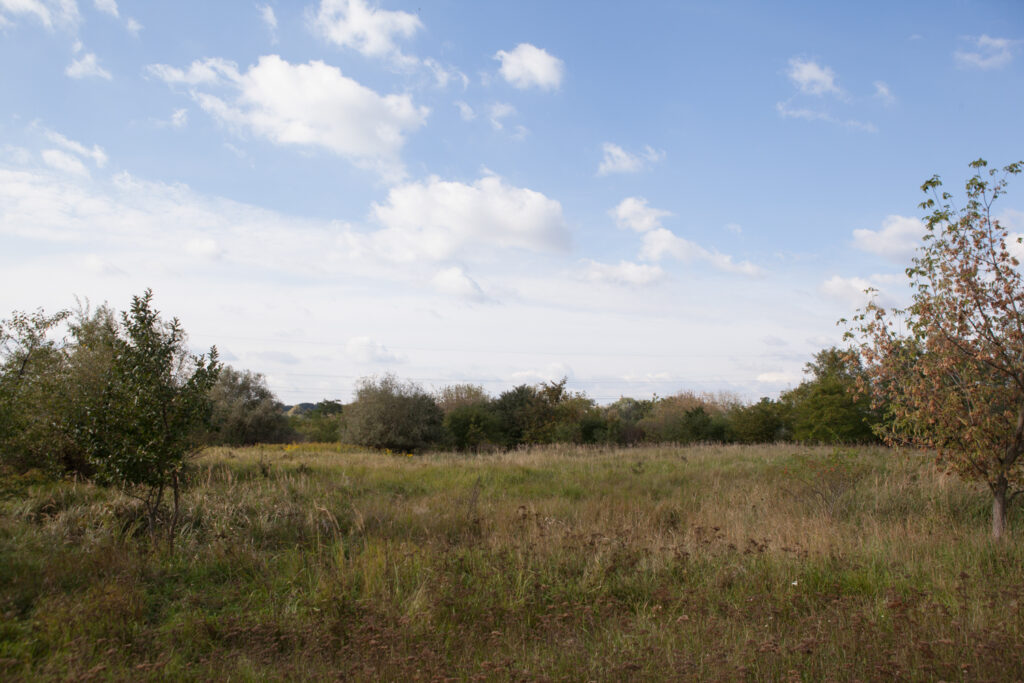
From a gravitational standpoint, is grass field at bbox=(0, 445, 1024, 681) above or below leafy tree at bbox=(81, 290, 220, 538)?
below

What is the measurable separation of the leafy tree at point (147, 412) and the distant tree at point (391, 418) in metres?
24.4

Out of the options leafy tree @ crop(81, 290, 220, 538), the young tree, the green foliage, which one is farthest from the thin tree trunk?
the green foliage

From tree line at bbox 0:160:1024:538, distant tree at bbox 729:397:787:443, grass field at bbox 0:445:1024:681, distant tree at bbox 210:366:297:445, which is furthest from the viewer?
distant tree at bbox 210:366:297:445

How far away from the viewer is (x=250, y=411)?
35188 millimetres

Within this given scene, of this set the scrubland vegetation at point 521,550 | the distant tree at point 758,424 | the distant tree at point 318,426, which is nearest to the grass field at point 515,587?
the scrubland vegetation at point 521,550

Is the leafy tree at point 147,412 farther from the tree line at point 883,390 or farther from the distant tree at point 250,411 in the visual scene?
the distant tree at point 250,411

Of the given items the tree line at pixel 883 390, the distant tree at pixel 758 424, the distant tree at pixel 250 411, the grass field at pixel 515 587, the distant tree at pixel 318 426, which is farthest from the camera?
the distant tree at pixel 318 426

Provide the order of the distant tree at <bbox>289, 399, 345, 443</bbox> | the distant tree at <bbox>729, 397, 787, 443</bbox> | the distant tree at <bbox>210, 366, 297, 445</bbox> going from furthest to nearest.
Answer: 1. the distant tree at <bbox>289, 399, 345, 443</bbox>
2. the distant tree at <bbox>210, 366, 297, 445</bbox>
3. the distant tree at <bbox>729, 397, 787, 443</bbox>

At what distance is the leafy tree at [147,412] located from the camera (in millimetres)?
7980

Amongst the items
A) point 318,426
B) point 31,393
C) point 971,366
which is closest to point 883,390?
point 971,366

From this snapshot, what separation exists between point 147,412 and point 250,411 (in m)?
29.4

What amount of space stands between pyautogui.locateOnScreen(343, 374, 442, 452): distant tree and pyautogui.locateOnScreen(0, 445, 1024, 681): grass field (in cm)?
2126

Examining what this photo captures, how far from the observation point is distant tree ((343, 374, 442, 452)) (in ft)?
108

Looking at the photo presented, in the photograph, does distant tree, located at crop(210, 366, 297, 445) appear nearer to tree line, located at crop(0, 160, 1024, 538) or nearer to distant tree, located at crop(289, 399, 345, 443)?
distant tree, located at crop(289, 399, 345, 443)
